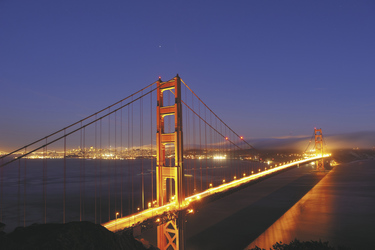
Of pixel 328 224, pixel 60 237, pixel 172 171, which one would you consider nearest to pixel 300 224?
pixel 328 224

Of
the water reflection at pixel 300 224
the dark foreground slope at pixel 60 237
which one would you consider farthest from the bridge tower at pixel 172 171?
the dark foreground slope at pixel 60 237

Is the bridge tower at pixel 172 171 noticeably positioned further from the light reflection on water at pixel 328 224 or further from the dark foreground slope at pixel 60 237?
the dark foreground slope at pixel 60 237

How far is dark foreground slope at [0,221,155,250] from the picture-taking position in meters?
6.26

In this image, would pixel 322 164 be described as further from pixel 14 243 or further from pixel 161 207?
pixel 14 243

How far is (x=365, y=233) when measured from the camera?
74.5 ft

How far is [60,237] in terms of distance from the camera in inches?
263

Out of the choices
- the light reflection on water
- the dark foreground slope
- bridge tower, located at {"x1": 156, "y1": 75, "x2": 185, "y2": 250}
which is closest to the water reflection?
the light reflection on water

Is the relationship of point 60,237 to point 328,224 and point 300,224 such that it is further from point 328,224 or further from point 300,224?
point 328,224

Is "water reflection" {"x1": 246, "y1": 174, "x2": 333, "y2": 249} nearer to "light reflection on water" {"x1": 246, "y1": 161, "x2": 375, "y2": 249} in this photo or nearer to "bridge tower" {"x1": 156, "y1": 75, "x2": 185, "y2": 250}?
"light reflection on water" {"x1": 246, "y1": 161, "x2": 375, "y2": 249}

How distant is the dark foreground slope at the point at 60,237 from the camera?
626 centimetres

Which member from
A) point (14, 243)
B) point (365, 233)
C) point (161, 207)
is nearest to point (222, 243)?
point (161, 207)

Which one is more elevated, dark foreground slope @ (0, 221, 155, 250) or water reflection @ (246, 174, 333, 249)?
dark foreground slope @ (0, 221, 155, 250)

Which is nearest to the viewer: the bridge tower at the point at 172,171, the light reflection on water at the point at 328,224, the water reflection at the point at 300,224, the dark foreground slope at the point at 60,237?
the dark foreground slope at the point at 60,237

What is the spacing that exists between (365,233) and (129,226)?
2139 centimetres
